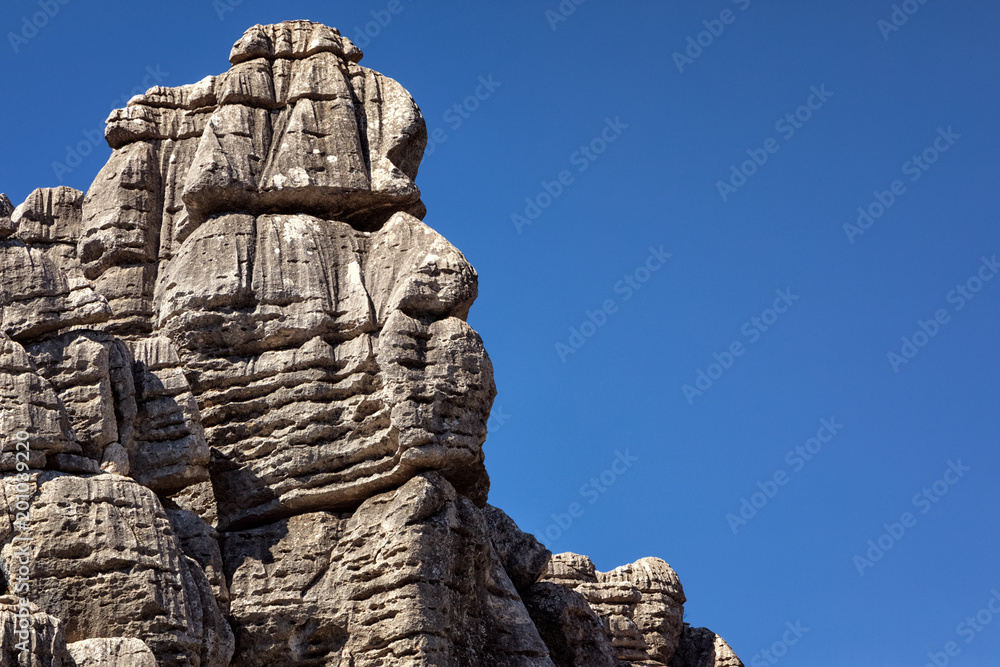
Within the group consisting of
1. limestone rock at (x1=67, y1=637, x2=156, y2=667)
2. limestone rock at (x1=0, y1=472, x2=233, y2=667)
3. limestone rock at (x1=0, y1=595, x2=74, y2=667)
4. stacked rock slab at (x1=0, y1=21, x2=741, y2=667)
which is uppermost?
stacked rock slab at (x1=0, y1=21, x2=741, y2=667)

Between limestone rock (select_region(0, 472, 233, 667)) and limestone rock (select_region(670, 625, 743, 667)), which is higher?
limestone rock (select_region(670, 625, 743, 667))

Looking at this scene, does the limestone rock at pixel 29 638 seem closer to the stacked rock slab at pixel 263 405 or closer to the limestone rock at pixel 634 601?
the stacked rock slab at pixel 263 405

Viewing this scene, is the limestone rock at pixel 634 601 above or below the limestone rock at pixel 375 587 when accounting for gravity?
above

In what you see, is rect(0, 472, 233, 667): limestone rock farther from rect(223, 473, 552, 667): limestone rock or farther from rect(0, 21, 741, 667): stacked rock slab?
rect(223, 473, 552, 667): limestone rock

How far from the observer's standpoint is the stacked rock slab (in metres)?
24.4

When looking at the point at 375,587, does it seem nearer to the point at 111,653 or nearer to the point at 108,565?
the point at 108,565

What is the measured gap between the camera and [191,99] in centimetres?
3497

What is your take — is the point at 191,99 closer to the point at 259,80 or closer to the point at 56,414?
the point at 259,80

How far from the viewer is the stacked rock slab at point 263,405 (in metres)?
24.4

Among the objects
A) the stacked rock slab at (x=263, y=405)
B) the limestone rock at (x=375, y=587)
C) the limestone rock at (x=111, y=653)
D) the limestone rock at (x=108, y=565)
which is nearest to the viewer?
the limestone rock at (x=111, y=653)

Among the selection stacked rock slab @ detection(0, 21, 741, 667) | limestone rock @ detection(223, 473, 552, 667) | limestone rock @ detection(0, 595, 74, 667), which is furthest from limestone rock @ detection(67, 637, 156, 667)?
limestone rock @ detection(223, 473, 552, 667)

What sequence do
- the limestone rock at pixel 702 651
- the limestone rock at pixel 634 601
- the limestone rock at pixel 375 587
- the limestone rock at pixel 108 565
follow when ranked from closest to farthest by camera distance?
the limestone rock at pixel 108 565
the limestone rock at pixel 375 587
the limestone rock at pixel 634 601
the limestone rock at pixel 702 651

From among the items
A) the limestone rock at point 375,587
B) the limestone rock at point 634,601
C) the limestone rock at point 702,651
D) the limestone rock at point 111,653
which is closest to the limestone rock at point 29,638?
the limestone rock at point 111,653

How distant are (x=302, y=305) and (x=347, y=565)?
188 inches
